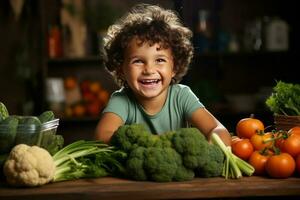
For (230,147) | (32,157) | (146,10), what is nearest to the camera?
(32,157)

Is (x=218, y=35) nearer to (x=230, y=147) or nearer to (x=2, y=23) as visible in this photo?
(x=2, y=23)

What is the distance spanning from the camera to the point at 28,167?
60.6 inches

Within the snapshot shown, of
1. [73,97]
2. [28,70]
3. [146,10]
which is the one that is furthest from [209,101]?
[146,10]

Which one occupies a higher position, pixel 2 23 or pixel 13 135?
pixel 2 23

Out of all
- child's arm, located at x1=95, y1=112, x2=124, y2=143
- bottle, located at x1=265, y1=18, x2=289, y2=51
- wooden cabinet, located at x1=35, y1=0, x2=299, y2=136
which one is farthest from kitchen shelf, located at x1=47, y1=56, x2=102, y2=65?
child's arm, located at x1=95, y1=112, x2=124, y2=143

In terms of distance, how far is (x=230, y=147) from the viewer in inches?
70.1

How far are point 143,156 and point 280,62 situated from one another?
353 centimetres

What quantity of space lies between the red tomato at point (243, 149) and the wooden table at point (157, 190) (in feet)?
0.63

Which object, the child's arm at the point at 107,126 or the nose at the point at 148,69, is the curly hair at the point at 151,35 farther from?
the child's arm at the point at 107,126

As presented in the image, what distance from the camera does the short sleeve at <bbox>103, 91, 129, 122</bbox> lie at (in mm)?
2268

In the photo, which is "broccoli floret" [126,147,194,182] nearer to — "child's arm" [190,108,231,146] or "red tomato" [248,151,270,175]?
"red tomato" [248,151,270,175]

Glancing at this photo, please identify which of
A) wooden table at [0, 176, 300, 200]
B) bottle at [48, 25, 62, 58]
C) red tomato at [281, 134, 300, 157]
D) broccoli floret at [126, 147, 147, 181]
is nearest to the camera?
wooden table at [0, 176, 300, 200]

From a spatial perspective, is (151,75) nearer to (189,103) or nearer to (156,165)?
(189,103)

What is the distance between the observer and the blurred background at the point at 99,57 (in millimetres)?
4539
